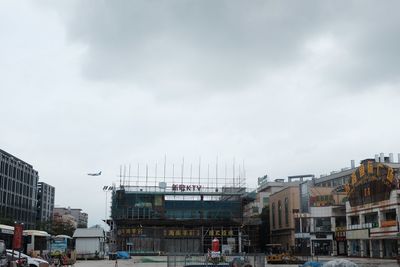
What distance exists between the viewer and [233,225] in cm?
10338

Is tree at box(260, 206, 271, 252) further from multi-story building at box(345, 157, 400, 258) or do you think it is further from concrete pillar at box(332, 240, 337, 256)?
multi-story building at box(345, 157, 400, 258)

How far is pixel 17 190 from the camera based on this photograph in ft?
394

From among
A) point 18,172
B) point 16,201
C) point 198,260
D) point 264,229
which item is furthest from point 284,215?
point 18,172

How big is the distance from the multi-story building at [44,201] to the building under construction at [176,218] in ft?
170

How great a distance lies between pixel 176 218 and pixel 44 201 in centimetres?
6780

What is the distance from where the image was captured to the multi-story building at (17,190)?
110m

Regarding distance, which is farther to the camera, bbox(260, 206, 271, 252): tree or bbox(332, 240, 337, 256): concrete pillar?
bbox(260, 206, 271, 252): tree

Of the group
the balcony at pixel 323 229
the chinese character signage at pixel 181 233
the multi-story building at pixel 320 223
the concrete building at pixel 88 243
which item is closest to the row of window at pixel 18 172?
the chinese character signage at pixel 181 233

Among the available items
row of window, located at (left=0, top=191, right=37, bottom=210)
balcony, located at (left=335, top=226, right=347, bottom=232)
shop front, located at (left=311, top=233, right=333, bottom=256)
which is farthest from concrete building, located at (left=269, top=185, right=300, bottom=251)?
row of window, located at (left=0, top=191, right=37, bottom=210)

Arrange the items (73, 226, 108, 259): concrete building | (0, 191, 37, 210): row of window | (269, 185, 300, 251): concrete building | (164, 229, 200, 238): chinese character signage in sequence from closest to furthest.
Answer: (73, 226, 108, 259): concrete building, (269, 185, 300, 251): concrete building, (164, 229, 200, 238): chinese character signage, (0, 191, 37, 210): row of window

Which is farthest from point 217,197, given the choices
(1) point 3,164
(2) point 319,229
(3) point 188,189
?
(1) point 3,164

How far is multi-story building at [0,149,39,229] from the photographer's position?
11038 centimetres

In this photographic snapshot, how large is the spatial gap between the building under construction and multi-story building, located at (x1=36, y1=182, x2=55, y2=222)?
170ft

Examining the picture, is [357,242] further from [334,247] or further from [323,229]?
[323,229]
